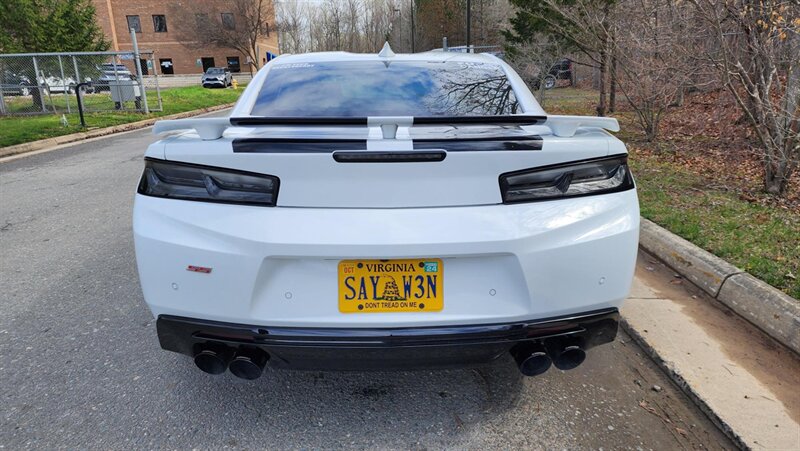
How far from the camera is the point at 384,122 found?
2086mm

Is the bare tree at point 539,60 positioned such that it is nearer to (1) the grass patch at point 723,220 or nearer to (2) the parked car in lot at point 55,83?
(1) the grass patch at point 723,220

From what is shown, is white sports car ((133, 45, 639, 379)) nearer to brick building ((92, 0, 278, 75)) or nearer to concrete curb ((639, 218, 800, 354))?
concrete curb ((639, 218, 800, 354))

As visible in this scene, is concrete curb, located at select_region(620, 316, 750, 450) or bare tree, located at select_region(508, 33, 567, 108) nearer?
concrete curb, located at select_region(620, 316, 750, 450)

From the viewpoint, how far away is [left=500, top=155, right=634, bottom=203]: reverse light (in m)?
1.98

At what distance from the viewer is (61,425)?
7.68 ft

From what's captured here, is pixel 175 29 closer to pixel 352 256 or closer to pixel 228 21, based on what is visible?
pixel 228 21

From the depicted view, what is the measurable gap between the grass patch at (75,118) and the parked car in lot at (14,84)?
1.15 feet

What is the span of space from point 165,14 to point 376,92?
6284 cm

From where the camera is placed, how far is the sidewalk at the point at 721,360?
2293 mm

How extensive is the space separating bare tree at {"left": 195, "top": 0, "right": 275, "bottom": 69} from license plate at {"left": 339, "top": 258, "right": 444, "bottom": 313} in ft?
160

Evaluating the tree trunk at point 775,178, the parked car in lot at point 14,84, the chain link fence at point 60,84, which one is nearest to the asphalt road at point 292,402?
the tree trunk at point 775,178

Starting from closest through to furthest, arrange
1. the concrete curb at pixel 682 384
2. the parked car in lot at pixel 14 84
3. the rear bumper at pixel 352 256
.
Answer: the rear bumper at pixel 352 256
the concrete curb at pixel 682 384
the parked car in lot at pixel 14 84

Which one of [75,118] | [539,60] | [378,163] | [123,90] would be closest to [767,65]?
[378,163]

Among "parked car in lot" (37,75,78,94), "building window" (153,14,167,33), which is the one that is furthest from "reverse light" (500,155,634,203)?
"building window" (153,14,167,33)
